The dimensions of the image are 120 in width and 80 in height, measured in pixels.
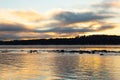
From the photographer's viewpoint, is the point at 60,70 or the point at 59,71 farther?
the point at 60,70

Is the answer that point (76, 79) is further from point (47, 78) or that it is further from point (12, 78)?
point (12, 78)

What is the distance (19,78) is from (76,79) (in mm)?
4758

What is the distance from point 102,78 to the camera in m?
28.2

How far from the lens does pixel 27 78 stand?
28500mm

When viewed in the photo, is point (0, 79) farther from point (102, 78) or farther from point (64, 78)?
point (102, 78)

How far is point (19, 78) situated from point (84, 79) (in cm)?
540

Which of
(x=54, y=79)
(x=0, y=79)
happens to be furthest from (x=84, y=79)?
(x=0, y=79)

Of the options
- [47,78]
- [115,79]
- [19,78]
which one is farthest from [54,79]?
[115,79]

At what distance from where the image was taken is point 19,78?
2828 cm

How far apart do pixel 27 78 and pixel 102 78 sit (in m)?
6.26

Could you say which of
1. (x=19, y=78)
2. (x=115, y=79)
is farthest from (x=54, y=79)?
(x=115, y=79)

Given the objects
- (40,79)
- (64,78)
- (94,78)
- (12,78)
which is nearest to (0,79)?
(12,78)

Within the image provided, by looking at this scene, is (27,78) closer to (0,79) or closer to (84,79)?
(0,79)

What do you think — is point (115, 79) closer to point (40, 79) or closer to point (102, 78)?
point (102, 78)
